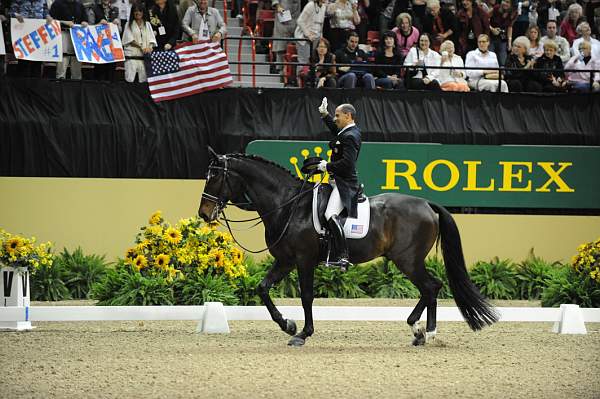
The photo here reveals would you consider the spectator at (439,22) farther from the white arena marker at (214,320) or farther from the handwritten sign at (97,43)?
the white arena marker at (214,320)

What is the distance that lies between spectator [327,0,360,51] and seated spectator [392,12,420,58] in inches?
33.5

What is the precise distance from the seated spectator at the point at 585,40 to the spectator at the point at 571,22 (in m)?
0.35

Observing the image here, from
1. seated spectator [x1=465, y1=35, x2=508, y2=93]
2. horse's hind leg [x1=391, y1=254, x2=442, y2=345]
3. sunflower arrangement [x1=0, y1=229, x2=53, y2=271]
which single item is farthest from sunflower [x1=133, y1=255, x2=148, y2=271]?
seated spectator [x1=465, y1=35, x2=508, y2=93]

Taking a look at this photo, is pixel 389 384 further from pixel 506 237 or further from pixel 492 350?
pixel 506 237

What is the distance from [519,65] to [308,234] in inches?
367

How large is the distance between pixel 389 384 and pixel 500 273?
29.6 feet

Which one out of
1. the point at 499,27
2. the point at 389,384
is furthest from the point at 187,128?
the point at 389,384

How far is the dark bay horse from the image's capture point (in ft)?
35.8

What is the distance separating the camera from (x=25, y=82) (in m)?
16.2

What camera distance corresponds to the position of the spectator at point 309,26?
18109 mm

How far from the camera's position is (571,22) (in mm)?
20438

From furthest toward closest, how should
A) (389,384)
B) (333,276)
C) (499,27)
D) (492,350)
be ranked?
(499,27), (333,276), (492,350), (389,384)

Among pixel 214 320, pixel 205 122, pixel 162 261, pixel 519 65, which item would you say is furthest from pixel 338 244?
pixel 519 65

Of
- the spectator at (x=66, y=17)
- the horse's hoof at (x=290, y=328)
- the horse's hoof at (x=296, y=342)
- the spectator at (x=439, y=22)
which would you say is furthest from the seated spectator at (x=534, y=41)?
the horse's hoof at (x=296, y=342)
